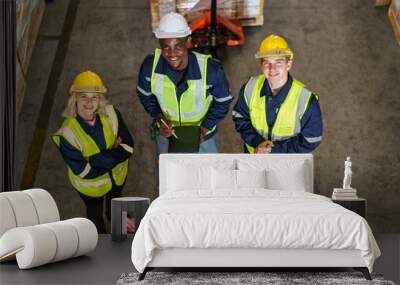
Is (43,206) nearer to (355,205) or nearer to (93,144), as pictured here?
(93,144)

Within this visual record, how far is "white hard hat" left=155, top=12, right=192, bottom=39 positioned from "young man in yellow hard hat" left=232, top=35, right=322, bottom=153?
803 millimetres

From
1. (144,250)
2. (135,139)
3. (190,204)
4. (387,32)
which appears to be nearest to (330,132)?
(387,32)

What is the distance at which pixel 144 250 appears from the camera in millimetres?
4844

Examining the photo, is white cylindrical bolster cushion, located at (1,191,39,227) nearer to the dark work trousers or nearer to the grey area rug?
the grey area rug

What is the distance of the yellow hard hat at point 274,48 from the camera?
7297 mm

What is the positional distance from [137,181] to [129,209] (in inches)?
35.3

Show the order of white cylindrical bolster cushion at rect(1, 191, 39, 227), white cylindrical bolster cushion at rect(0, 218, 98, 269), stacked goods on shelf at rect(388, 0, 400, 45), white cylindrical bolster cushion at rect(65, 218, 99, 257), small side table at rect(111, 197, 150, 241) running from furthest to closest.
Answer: stacked goods on shelf at rect(388, 0, 400, 45)
small side table at rect(111, 197, 150, 241)
white cylindrical bolster cushion at rect(65, 218, 99, 257)
white cylindrical bolster cushion at rect(1, 191, 39, 227)
white cylindrical bolster cushion at rect(0, 218, 98, 269)

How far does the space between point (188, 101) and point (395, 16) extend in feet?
7.55

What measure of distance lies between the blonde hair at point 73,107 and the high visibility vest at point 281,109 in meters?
1.50

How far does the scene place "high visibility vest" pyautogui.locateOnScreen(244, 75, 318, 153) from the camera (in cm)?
721

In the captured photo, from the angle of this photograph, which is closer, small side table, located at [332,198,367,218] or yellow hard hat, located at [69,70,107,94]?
small side table, located at [332,198,367,218]

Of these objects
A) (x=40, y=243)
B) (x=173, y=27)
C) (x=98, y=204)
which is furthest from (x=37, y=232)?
(x=173, y=27)

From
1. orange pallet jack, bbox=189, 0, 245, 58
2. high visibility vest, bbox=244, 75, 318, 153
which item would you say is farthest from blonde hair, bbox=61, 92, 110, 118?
high visibility vest, bbox=244, 75, 318, 153

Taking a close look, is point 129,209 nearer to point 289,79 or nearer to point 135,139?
point 135,139
